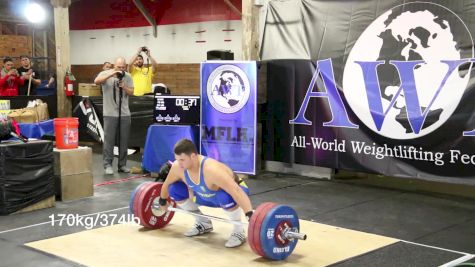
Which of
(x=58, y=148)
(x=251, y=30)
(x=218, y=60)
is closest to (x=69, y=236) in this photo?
(x=58, y=148)

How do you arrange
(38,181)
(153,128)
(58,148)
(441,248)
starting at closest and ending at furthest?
(441,248), (38,181), (58,148), (153,128)

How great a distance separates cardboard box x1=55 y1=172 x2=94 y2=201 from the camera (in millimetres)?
6262

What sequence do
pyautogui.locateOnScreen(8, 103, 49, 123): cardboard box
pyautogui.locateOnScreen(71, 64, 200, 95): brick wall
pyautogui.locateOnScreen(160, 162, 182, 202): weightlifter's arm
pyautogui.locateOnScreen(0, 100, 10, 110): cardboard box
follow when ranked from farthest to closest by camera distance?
pyautogui.locateOnScreen(71, 64, 200, 95): brick wall < pyautogui.locateOnScreen(0, 100, 10, 110): cardboard box < pyautogui.locateOnScreen(8, 103, 49, 123): cardboard box < pyautogui.locateOnScreen(160, 162, 182, 202): weightlifter's arm

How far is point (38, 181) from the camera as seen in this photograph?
580 centimetres

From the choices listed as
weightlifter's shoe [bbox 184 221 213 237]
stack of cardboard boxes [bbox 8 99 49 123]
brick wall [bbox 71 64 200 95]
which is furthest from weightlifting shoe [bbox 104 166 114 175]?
brick wall [bbox 71 64 200 95]

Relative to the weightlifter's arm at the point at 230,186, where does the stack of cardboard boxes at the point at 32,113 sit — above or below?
above

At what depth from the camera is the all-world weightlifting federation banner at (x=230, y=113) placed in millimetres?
7414

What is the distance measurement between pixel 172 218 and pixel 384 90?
9.57 feet

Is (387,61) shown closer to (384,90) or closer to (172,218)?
(384,90)

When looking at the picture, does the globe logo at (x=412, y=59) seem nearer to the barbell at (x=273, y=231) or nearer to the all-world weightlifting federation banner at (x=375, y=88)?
the all-world weightlifting federation banner at (x=375, y=88)

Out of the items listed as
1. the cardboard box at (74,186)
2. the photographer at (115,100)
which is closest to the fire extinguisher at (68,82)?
the photographer at (115,100)

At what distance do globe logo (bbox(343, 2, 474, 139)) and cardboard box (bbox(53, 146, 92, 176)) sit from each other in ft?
10.0

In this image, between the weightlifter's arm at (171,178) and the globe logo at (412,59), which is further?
the globe logo at (412,59)

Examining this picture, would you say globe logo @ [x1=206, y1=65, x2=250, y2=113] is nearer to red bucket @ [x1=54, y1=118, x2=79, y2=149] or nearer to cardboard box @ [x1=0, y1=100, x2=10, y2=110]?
red bucket @ [x1=54, y1=118, x2=79, y2=149]
